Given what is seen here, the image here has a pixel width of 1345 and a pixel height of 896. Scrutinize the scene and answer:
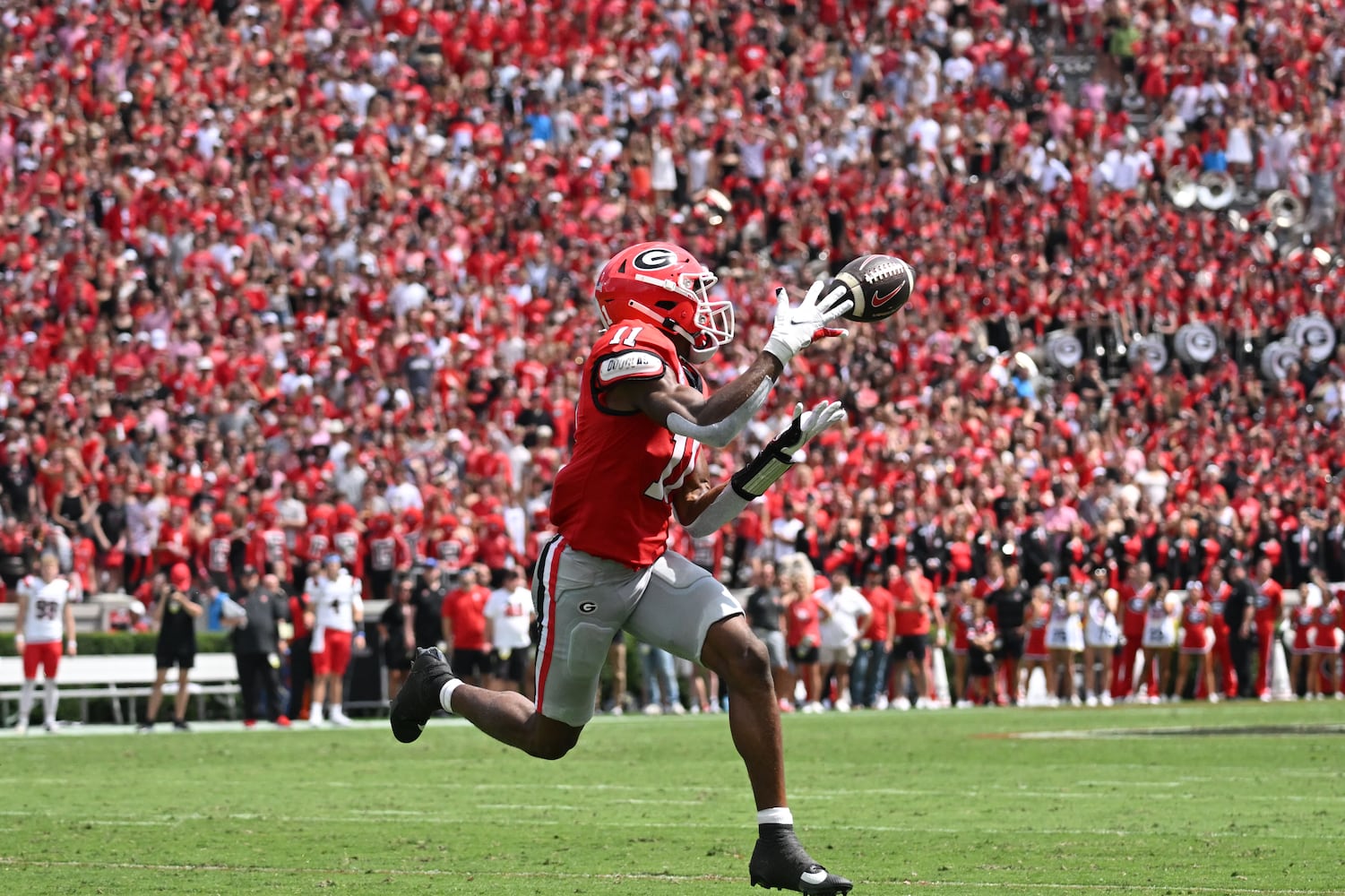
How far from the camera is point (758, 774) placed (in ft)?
22.1

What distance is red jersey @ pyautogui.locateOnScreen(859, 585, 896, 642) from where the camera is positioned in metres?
23.7

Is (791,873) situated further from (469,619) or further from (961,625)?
(961,625)

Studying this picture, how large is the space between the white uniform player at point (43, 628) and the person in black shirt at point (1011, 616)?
34.2 feet

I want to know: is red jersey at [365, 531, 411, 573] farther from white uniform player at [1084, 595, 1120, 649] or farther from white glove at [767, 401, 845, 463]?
white glove at [767, 401, 845, 463]

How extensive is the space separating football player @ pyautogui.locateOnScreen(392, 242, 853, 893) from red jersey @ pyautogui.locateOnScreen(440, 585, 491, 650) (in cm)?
1416

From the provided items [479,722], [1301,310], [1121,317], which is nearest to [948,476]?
[1121,317]

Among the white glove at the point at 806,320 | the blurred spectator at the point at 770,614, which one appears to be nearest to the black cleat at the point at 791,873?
the white glove at the point at 806,320

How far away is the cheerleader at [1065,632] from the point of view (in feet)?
79.7

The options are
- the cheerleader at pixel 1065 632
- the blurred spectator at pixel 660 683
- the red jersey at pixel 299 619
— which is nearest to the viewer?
the red jersey at pixel 299 619

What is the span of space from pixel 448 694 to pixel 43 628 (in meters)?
12.7

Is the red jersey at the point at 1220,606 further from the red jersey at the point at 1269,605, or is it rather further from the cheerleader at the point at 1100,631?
the cheerleader at the point at 1100,631

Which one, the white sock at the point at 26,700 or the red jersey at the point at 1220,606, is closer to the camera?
the white sock at the point at 26,700

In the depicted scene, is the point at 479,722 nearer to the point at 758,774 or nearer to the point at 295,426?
the point at 758,774

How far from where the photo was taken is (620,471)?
696 centimetres
